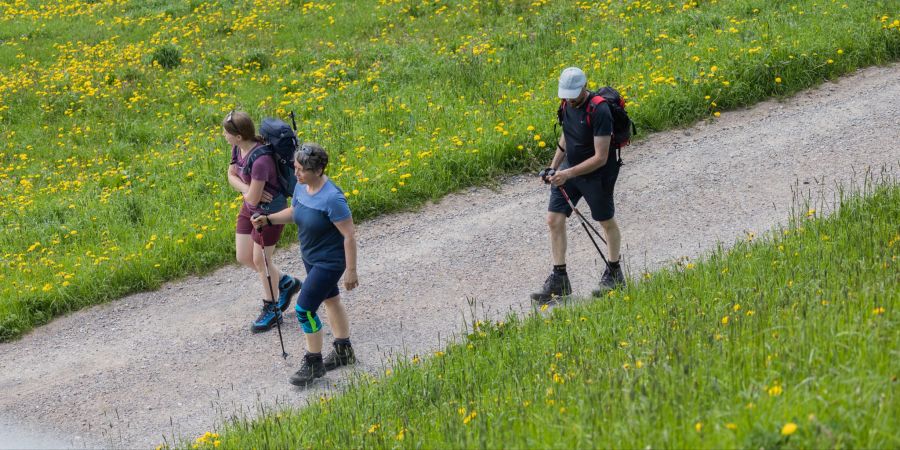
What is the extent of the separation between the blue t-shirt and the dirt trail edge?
3.03ft

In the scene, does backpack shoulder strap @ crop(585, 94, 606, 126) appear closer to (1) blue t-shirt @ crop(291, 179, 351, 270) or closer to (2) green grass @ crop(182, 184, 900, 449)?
(2) green grass @ crop(182, 184, 900, 449)

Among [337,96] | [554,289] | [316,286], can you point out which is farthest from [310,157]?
[337,96]

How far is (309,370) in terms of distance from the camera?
288 inches

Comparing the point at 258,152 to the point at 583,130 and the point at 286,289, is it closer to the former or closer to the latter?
the point at 286,289

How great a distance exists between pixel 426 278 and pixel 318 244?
208 centimetres

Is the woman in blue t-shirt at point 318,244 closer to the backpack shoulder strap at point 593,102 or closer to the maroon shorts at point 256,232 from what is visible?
the maroon shorts at point 256,232

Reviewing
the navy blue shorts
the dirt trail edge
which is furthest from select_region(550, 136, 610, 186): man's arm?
the navy blue shorts

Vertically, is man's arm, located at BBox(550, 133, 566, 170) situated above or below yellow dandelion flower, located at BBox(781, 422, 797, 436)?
above

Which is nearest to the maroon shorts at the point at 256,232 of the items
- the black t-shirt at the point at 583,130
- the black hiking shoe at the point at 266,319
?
the black hiking shoe at the point at 266,319

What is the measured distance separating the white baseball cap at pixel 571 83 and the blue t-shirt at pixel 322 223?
1.92 metres

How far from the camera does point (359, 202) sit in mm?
10422

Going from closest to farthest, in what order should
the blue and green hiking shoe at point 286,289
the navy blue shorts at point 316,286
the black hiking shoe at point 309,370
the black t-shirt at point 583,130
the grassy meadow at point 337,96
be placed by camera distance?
1. the navy blue shorts at point 316,286
2. the black hiking shoe at point 309,370
3. the black t-shirt at point 583,130
4. the blue and green hiking shoe at point 286,289
5. the grassy meadow at point 337,96

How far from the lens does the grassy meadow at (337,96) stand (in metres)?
10.3

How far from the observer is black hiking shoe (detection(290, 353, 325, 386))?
7273 mm
